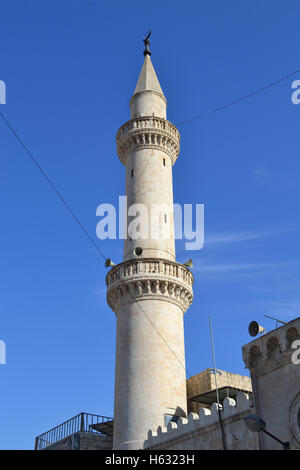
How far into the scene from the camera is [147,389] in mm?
25047

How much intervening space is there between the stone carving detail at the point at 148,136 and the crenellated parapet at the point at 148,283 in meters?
7.73

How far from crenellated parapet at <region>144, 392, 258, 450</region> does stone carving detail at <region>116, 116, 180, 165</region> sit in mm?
16199

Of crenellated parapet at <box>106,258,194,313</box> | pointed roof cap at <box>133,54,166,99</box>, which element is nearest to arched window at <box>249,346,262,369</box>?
crenellated parapet at <box>106,258,194,313</box>

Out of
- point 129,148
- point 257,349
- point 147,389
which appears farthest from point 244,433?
point 129,148

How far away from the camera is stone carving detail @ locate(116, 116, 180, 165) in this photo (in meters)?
32.2

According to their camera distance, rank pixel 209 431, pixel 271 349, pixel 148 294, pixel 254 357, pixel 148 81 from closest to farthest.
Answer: pixel 271 349 → pixel 254 357 → pixel 209 431 → pixel 148 294 → pixel 148 81

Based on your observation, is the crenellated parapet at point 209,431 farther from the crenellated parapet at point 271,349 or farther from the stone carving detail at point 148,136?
the stone carving detail at point 148,136

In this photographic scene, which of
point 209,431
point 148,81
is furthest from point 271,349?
point 148,81

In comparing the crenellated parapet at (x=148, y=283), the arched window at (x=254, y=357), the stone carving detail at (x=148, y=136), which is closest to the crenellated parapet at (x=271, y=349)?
the arched window at (x=254, y=357)

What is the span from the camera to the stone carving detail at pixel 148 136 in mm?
32188

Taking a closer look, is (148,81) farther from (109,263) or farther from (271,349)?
(271,349)

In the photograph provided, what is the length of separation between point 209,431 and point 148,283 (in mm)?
8825

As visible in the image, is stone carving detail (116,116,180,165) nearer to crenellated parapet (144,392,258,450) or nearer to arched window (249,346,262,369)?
crenellated parapet (144,392,258,450)

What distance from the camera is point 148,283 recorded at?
27484 millimetres
